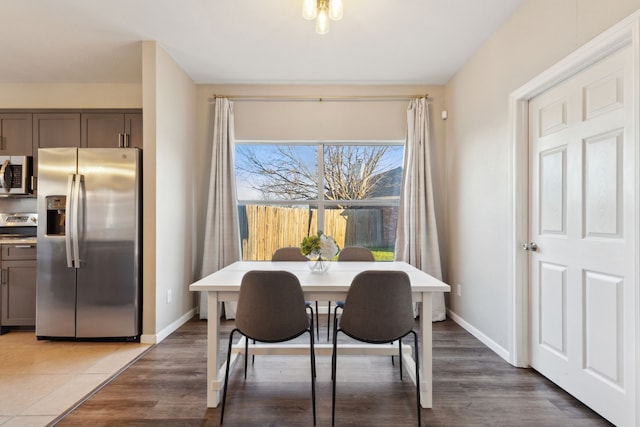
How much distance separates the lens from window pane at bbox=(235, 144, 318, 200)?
427cm

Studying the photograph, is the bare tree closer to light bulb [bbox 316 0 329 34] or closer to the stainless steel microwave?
light bulb [bbox 316 0 329 34]

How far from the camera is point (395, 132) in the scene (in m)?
4.13

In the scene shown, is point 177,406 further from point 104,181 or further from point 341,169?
point 341,169

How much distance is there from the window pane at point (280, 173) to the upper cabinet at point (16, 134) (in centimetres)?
236

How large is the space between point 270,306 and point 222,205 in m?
2.34

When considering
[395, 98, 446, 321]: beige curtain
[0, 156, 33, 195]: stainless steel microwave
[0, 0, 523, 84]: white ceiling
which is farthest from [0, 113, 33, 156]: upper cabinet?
[395, 98, 446, 321]: beige curtain

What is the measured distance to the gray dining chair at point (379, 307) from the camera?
186 cm

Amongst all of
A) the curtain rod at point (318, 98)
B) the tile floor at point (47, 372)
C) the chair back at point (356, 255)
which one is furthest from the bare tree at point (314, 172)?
the tile floor at point (47, 372)

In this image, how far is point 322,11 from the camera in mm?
2262

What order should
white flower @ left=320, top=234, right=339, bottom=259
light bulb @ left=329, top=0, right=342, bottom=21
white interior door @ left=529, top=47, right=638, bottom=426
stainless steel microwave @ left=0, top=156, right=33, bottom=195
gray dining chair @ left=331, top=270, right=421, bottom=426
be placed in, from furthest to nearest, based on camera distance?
1. stainless steel microwave @ left=0, top=156, right=33, bottom=195
2. white flower @ left=320, top=234, right=339, bottom=259
3. light bulb @ left=329, top=0, right=342, bottom=21
4. gray dining chair @ left=331, top=270, right=421, bottom=426
5. white interior door @ left=529, top=47, right=638, bottom=426

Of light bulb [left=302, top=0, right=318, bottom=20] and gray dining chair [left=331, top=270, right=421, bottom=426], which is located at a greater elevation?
light bulb [left=302, top=0, right=318, bottom=20]

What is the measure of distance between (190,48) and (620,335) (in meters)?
3.91

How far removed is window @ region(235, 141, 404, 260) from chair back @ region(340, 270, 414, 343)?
235 cm

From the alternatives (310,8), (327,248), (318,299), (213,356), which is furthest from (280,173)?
(213,356)
